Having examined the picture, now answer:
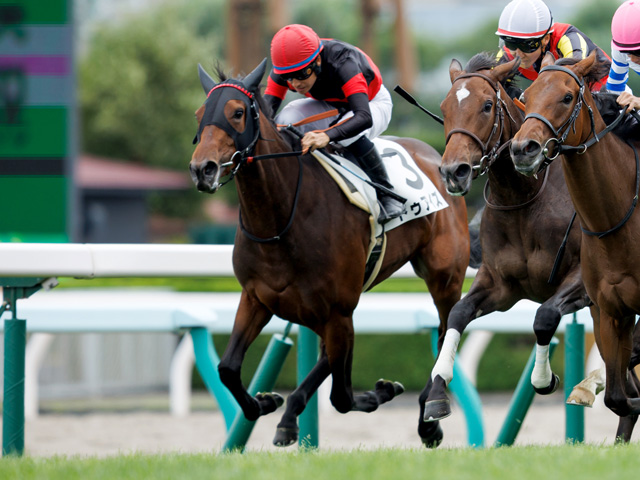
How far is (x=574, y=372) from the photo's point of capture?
521 cm

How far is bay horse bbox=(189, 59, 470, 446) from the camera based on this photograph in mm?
4270

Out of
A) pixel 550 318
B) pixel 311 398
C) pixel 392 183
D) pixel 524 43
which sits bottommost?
pixel 311 398

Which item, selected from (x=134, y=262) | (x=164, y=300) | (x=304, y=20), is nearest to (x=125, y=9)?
(x=304, y=20)

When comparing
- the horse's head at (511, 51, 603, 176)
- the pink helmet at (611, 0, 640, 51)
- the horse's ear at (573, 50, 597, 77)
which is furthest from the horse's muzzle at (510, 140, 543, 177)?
the pink helmet at (611, 0, 640, 51)

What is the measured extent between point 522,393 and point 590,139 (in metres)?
1.83

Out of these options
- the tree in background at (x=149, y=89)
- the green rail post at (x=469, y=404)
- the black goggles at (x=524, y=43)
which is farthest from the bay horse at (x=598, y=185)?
the tree in background at (x=149, y=89)

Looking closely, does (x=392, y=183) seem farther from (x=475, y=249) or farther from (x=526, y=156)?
(x=526, y=156)

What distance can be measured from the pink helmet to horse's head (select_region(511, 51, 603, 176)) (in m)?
0.20

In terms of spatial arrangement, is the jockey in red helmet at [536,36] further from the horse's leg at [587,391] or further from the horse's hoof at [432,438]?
the horse's hoof at [432,438]

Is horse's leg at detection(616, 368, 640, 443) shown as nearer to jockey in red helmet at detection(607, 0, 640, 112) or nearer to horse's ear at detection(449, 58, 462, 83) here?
jockey in red helmet at detection(607, 0, 640, 112)

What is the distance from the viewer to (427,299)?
26.0 feet

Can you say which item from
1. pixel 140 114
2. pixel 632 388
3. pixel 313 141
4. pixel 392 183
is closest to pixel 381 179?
pixel 392 183

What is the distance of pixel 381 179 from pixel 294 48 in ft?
2.68

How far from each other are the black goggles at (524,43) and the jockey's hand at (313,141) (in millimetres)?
883
